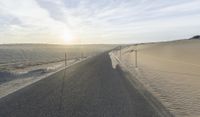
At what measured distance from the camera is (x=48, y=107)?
1041cm

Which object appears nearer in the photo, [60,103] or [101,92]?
[60,103]

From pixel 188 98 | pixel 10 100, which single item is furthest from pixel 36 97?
pixel 188 98

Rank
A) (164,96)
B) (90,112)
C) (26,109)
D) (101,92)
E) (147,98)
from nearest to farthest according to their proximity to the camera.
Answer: (90,112)
(26,109)
(147,98)
(164,96)
(101,92)

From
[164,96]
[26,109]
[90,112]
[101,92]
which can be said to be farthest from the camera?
[101,92]

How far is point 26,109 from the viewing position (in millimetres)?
10195

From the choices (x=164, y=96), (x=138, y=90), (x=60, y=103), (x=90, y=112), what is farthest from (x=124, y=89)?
(x=90, y=112)

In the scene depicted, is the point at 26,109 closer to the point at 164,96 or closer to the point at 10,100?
the point at 10,100

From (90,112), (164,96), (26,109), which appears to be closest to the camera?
(90,112)

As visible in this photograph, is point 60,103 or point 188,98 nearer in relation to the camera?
point 60,103

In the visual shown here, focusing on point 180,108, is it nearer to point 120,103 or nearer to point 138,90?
point 120,103

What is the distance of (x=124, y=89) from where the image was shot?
1455 cm

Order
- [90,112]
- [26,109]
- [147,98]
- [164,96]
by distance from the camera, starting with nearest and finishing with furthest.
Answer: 1. [90,112]
2. [26,109]
3. [147,98]
4. [164,96]

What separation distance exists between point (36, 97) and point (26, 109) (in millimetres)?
2452

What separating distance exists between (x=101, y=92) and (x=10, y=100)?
3.78 m
